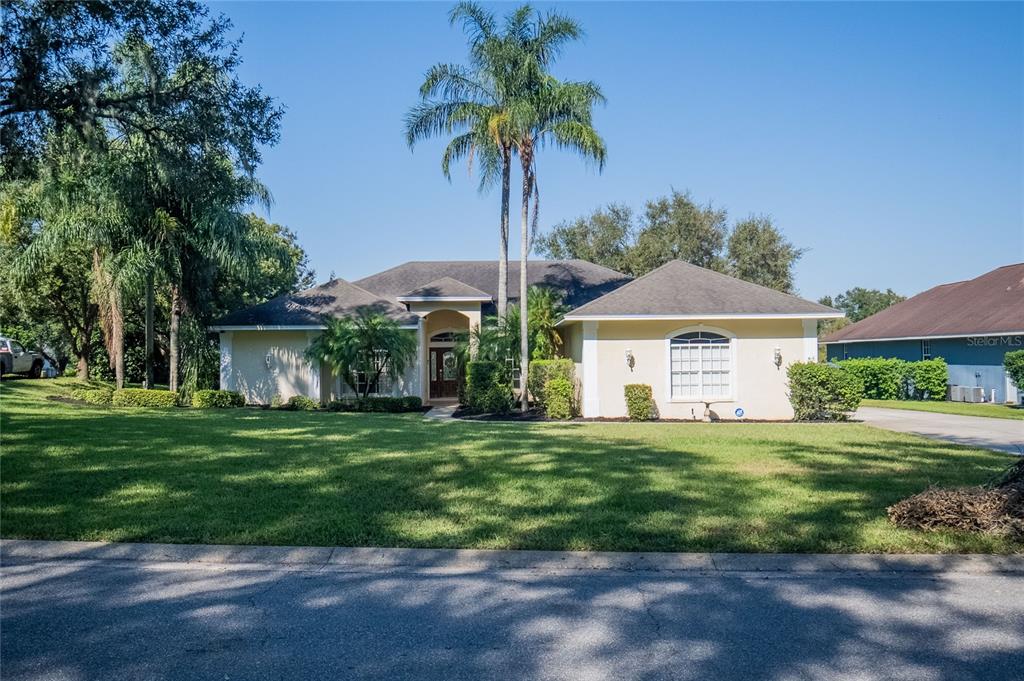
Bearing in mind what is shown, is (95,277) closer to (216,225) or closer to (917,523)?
(216,225)

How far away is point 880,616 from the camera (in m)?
4.57

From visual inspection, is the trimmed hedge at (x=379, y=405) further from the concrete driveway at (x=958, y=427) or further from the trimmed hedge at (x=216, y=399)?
the concrete driveway at (x=958, y=427)

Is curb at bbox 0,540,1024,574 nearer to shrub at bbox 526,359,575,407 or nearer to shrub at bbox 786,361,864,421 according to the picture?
shrub at bbox 786,361,864,421

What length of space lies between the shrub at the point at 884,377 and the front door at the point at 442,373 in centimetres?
1580

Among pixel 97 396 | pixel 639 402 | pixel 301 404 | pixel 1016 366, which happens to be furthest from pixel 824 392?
pixel 97 396

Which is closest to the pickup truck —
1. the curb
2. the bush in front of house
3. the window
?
the bush in front of house

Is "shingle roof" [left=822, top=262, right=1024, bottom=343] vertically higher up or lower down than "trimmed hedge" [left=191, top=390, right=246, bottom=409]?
higher up

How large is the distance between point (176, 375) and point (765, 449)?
19.4m

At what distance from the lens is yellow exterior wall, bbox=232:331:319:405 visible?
23.8m

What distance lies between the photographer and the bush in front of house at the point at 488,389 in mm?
20734

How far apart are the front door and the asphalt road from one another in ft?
Answer: 72.9

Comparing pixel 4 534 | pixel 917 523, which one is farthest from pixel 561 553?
pixel 4 534

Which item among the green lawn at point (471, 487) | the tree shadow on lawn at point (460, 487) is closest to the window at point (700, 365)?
the green lawn at point (471, 487)

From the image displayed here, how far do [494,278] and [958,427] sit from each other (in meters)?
18.0
